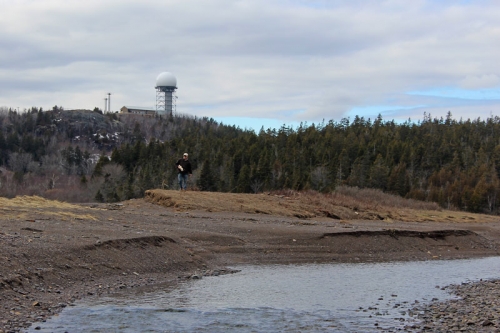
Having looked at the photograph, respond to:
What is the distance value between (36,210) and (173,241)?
6395 millimetres

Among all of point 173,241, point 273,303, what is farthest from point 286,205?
point 273,303

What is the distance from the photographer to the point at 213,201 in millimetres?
33219

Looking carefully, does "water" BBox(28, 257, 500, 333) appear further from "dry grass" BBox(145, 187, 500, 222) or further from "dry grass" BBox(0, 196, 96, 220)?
"dry grass" BBox(145, 187, 500, 222)

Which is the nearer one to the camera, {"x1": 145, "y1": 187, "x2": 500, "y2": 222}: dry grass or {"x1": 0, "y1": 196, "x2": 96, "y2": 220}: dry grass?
{"x1": 0, "y1": 196, "x2": 96, "y2": 220}: dry grass

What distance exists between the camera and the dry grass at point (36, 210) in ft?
75.7

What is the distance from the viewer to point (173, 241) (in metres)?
22.2

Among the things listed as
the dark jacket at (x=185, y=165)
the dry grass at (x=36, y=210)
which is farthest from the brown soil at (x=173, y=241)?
the dark jacket at (x=185, y=165)

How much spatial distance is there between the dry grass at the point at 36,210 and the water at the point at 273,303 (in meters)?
7.86

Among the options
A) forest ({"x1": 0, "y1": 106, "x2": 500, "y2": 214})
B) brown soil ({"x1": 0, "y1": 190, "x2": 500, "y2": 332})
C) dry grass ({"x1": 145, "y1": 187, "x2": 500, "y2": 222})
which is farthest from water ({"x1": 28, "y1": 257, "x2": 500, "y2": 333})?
forest ({"x1": 0, "y1": 106, "x2": 500, "y2": 214})

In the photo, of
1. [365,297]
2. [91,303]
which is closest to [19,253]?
[91,303]

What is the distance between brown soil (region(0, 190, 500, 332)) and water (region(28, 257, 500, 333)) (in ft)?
3.35

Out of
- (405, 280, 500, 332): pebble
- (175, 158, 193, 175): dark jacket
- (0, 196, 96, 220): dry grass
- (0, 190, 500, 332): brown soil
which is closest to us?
(405, 280, 500, 332): pebble

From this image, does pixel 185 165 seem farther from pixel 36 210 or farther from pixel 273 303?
pixel 273 303

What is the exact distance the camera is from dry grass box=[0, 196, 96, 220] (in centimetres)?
2308
